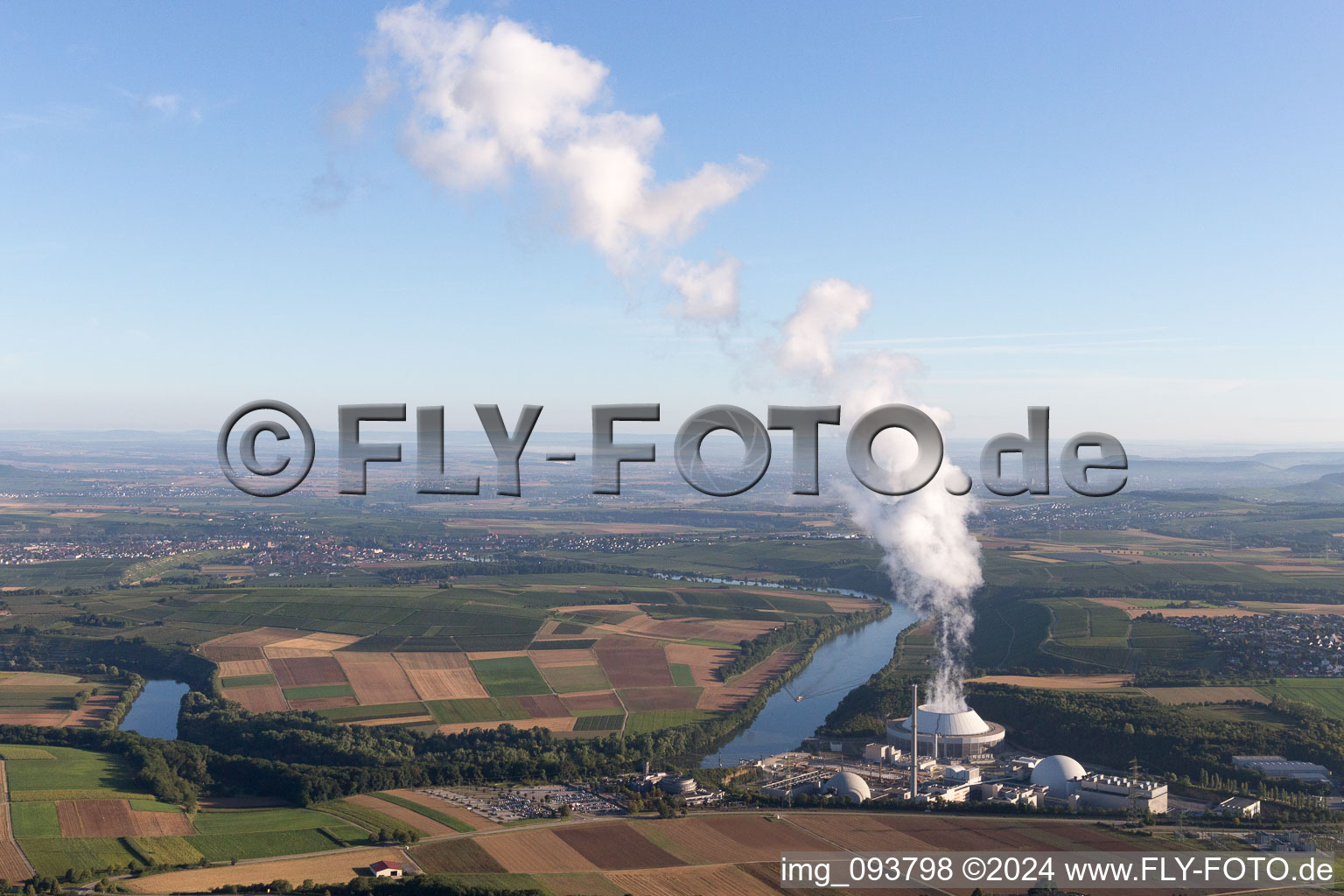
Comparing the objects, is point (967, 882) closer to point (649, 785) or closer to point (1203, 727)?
point (649, 785)

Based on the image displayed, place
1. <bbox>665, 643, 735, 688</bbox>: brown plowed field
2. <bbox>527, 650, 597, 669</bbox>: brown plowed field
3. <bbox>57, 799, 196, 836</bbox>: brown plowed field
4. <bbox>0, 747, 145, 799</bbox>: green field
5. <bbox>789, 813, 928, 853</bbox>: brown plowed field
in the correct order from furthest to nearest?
1. <bbox>527, 650, 597, 669</bbox>: brown plowed field
2. <bbox>665, 643, 735, 688</bbox>: brown plowed field
3. <bbox>0, 747, 145, 799</bbox>: green field
4. <bbox>57, 799, 196, 836</bbox>: brown plowed field
5. <bbox>789, 813, 928, 853</bbox>: brown plowed field

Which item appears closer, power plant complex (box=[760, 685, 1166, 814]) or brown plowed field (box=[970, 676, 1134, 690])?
power plant complex (box=[760, 685, 1166, 814])

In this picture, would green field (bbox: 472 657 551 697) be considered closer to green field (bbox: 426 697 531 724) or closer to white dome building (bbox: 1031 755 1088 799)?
green field (bbox: 426 697 531 724)

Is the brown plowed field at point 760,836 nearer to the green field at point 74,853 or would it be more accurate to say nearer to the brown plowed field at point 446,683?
the green field at point 74,853

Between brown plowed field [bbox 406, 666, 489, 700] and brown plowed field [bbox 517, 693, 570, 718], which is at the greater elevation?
brown plowed field [bbox 406, 666, 489, 700]

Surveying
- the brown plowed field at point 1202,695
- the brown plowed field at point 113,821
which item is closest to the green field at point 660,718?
the brown plowed field at point 113,821

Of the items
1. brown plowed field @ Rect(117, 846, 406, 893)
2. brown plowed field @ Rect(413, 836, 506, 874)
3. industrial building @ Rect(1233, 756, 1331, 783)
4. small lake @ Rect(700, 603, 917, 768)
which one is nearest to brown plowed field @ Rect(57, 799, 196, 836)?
brown plowed field @ Rect(117, 846, 406, 893)

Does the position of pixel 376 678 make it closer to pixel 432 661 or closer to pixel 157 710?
pixel 432 661

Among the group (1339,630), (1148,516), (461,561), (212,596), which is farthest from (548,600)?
(1148,516)
